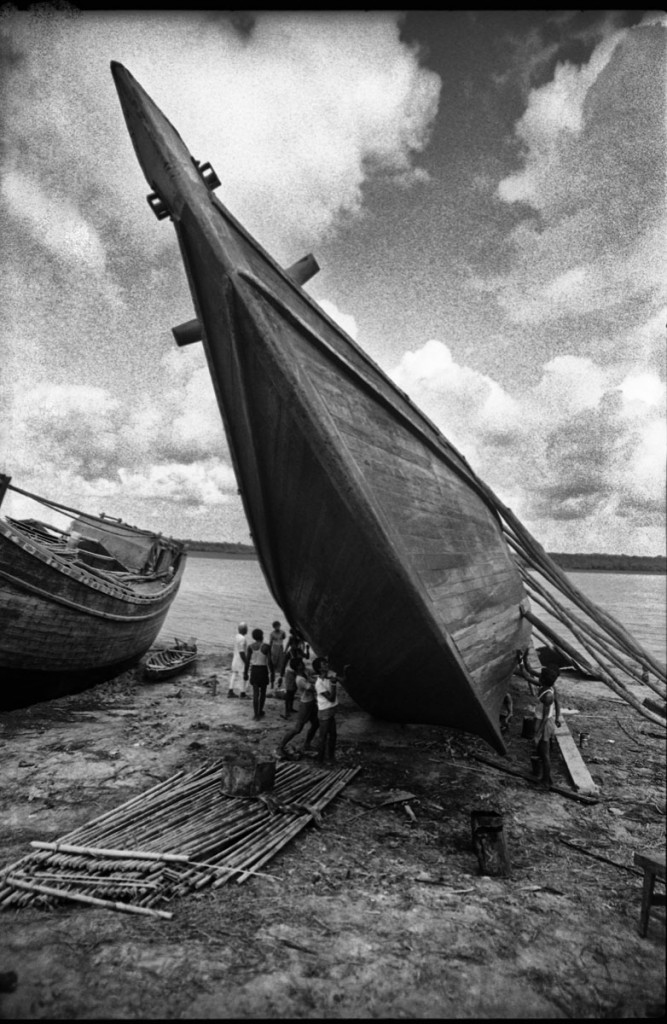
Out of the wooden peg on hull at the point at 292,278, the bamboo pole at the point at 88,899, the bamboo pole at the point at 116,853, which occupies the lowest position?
the bamboo pole at the point at 88,899

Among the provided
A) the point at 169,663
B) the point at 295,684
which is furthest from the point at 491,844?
the point at 169,663

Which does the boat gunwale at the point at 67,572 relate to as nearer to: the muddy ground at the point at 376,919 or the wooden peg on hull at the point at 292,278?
the muddy ground at the point at 376,919

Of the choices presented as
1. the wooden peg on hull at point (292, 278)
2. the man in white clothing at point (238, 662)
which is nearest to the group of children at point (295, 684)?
the man in white clothing at point (238, 662)

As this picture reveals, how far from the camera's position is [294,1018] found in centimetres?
279

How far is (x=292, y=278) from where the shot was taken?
664cm

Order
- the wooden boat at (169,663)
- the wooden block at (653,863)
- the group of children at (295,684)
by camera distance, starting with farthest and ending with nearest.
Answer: the wooden boat at (169,663), the group of children at (295,684), the wooden block at (653,863)

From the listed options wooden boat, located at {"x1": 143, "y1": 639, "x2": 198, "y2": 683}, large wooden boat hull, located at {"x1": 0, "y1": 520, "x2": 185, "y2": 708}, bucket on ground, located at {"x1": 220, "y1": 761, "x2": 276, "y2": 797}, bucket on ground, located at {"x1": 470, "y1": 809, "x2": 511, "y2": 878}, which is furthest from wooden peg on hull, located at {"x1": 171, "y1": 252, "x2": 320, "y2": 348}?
wooden boat, located at {"x1": 143, "y1": 639, "x2": 198, "y2": 683}

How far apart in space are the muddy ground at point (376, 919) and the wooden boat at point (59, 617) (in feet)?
6.89

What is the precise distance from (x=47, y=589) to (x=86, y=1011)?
7.11m

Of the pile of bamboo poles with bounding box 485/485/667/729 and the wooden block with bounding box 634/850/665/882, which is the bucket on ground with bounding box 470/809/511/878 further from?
the pile of bamboo poles with bounding box 485/485/667/729

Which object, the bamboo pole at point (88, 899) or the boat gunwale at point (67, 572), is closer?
the bamboo pole at point (88, 899)

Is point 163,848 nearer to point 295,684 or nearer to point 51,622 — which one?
point 295,684

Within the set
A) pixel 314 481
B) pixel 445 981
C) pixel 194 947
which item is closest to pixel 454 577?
pixel 314 481

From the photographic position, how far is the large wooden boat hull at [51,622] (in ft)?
27.1
